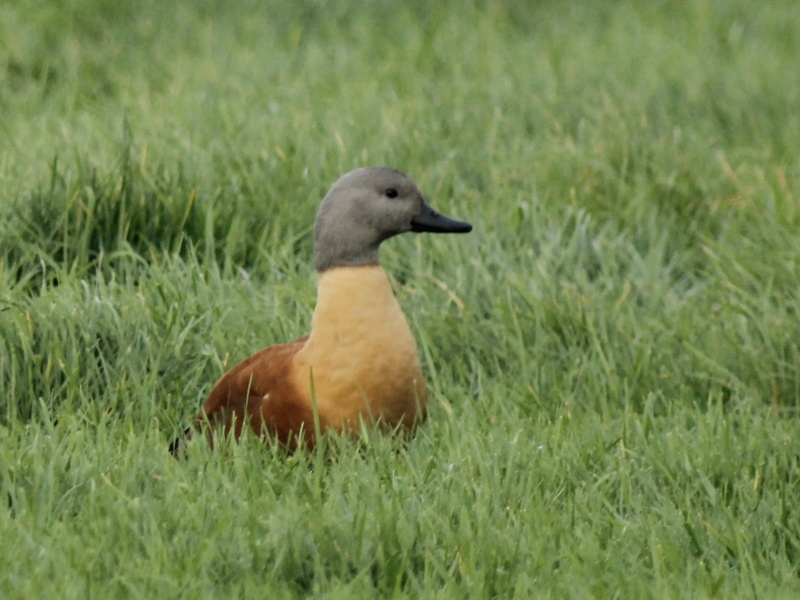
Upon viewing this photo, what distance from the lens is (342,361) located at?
11.4ft

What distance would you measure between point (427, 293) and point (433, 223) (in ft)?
2.17

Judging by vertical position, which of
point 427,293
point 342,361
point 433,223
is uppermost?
point 433,223

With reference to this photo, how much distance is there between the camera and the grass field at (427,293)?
2855 millimetres

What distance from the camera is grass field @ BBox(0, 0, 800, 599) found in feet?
9.37

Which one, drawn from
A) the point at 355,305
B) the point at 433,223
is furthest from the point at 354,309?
the point at 433,223

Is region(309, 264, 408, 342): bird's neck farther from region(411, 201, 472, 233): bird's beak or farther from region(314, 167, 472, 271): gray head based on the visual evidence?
region(411, 201, 472, 233): bird's beak

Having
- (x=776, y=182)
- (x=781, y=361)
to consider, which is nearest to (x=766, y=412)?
(x=781, y=361)

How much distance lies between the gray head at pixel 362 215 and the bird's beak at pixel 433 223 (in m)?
0.02

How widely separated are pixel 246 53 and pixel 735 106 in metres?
2.42

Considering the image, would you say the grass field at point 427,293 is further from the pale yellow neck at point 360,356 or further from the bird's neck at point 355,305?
the bird's neck at point 355,305

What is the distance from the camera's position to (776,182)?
5.27 metres

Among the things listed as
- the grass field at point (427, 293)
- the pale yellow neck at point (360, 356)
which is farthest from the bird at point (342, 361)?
the grass field at point (427, 293)

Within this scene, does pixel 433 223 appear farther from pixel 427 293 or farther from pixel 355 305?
pixel 427 293

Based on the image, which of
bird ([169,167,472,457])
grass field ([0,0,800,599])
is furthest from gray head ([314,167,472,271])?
grass field ([0,0,800,599])
